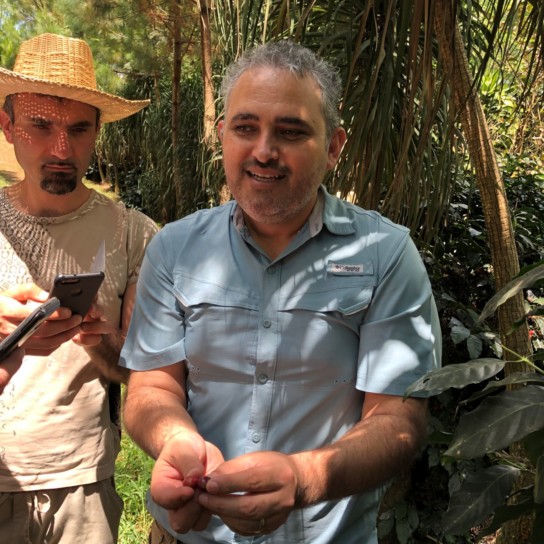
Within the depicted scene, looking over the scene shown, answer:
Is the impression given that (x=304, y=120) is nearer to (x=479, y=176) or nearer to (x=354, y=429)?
(x=354, y=429)

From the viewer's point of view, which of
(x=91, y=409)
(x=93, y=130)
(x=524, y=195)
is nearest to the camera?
(x=91, y=409)

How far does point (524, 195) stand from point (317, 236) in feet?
9.27

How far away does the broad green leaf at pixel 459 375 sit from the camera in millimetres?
1258

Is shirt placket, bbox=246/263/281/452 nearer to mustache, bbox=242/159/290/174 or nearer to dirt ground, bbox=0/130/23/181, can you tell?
mustache, bbox=242/159/290/174

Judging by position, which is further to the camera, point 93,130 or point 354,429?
point 93,130

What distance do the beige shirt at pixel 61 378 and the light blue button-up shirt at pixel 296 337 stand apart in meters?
0.46

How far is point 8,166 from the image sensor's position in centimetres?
1512

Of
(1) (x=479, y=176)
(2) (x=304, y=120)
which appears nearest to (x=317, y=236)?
(2) (x=304, y=120)

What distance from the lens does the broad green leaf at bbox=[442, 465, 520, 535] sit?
1.31 metres

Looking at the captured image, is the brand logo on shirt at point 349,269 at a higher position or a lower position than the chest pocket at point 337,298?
higher

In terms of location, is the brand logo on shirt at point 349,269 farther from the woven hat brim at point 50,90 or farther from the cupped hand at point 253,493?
the woven hat brim at point 50,90

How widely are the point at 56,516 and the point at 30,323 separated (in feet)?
2.56

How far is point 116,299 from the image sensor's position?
2.08m

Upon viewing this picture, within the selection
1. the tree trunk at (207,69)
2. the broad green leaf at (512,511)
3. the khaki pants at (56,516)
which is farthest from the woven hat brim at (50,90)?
the tree trunk at (207,69)
